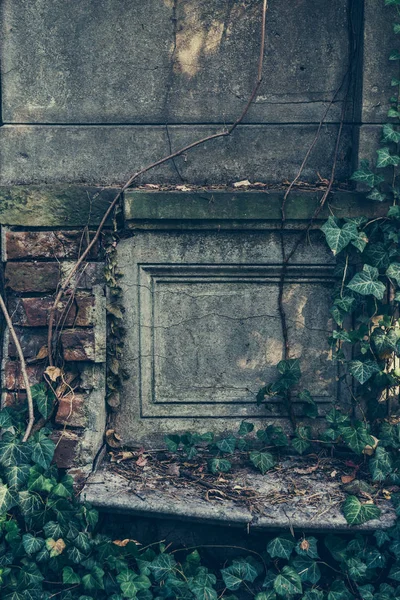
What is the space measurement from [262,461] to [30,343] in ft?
5.37

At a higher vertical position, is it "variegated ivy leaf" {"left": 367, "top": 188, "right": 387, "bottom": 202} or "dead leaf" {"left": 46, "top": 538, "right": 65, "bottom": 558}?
"variegated ivy leaf" {"left": 367, "top": 188, "right": 387, "bottom": 202}

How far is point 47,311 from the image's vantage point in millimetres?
3727

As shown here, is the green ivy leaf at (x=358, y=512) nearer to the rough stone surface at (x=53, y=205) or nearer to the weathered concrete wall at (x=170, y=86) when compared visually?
the weathered concrete wall at (x=170, y=86)

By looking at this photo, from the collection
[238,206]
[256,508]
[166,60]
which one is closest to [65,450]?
[256,508]

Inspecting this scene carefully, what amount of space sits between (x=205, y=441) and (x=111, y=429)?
2.06 ft

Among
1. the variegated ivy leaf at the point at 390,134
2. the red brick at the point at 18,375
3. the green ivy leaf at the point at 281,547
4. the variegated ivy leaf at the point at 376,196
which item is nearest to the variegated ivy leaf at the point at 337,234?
the variegated ivy leaf at the point at 376,196

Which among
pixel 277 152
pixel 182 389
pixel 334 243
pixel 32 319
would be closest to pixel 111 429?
pixel 182 389

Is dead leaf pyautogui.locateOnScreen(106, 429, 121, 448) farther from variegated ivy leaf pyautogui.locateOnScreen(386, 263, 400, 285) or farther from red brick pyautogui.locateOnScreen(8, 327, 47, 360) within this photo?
variegated ivy leaf pyautogui.locateOnScreen(386, 263, 400, 285)

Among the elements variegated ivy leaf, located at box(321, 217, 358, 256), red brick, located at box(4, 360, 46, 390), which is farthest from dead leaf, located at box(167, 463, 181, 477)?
variegated ivy leaf, located at box(321, 217, 358, 256)

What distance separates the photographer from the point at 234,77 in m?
3.88

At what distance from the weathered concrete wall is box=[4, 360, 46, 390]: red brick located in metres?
1.22

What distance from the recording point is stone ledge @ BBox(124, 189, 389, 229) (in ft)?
12.2

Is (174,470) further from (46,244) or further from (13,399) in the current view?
(46,244)

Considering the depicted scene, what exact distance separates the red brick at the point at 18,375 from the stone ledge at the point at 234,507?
2.31ft
